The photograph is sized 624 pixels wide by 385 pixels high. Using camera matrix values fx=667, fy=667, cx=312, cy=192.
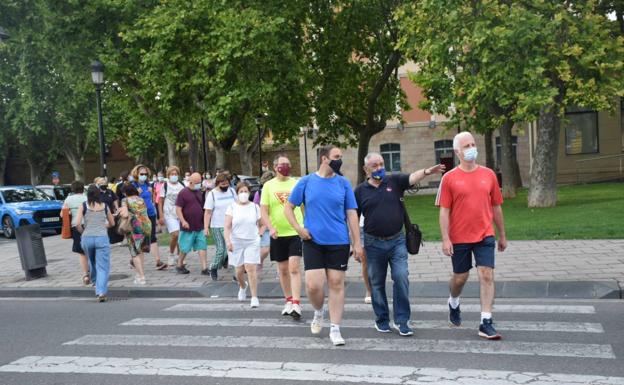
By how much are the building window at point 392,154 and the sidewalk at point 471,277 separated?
29.8m

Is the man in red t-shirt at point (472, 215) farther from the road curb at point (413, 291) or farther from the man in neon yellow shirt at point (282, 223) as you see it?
the road curb at point (413, 291)

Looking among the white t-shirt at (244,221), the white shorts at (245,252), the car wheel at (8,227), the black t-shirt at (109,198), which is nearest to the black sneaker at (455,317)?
the white shorts at (245,252)

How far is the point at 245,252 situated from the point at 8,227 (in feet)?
56.2

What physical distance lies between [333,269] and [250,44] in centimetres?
1546

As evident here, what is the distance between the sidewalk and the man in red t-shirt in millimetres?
2433

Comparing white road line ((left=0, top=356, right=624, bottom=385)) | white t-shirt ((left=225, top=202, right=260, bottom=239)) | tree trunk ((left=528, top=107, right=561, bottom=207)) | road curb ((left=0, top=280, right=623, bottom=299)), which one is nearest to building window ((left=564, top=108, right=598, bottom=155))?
tree trunk ((left=528, top=107, right=561, bottom=207))

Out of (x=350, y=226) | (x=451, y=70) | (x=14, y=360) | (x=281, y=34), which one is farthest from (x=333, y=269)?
A: (x=281, y=34)

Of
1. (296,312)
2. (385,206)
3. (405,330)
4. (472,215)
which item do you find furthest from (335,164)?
(296,312)

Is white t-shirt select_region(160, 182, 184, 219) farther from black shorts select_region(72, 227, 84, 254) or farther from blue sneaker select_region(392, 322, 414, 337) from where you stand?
blue sneaker select_region(392, 322, 414, 337)

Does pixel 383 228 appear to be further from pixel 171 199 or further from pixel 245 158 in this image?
pixel 245 158

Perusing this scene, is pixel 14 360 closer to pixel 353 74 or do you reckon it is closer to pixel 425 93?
pixel 425 93

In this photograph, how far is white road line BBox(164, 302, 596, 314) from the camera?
7.36 metres

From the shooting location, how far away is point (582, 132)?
3453 centimetres

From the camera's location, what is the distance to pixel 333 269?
6398mm
